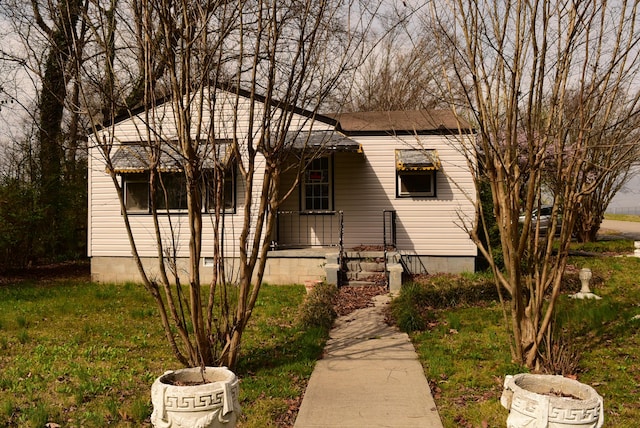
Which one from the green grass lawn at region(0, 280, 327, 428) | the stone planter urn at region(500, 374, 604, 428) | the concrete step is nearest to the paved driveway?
the concrete step

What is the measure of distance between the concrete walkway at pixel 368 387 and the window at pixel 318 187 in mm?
6389

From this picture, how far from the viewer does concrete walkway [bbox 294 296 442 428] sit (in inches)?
181

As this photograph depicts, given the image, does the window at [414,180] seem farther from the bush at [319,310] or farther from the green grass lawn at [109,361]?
the green grass lawn at [109,361]

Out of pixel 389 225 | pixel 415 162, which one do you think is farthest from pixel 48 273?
pixel 415 162

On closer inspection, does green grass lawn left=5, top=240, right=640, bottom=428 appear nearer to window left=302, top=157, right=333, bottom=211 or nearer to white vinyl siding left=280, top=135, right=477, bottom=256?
white vinyl siding left=280, top=135, right=477, bottom=256

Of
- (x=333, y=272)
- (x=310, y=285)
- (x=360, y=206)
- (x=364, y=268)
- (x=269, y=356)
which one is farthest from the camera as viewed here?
(x=360, y=206)

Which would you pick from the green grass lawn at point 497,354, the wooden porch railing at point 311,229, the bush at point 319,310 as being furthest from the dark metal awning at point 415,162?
the bush at point 319,310

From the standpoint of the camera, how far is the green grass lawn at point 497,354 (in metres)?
4.81

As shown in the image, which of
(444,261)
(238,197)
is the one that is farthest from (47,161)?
(444,261)

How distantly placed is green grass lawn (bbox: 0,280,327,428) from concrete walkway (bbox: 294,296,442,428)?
0.22m

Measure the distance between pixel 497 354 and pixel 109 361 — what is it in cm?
446

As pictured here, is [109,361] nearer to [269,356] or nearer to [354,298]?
[269,356]

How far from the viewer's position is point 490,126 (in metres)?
5.34

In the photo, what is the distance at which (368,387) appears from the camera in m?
5.39
